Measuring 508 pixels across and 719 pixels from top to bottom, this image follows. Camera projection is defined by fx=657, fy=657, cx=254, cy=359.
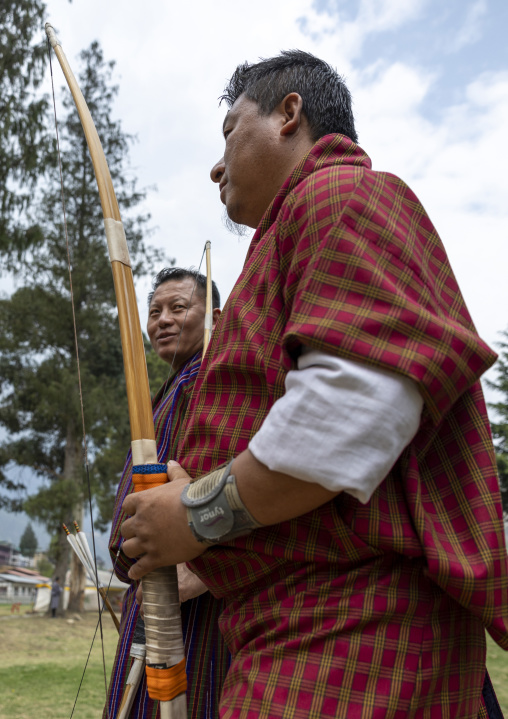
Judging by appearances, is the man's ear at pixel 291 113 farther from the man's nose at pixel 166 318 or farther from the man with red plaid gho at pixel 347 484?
the man's nose at pixel 166 318

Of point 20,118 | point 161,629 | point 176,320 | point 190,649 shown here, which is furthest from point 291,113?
point 20,118

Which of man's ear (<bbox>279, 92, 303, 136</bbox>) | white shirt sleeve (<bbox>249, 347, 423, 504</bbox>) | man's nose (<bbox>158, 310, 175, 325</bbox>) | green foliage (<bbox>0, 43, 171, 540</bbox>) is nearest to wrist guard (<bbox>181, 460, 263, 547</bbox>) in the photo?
white shirt sleeve (<bbox>249, 347, 423, 504</bbox>)

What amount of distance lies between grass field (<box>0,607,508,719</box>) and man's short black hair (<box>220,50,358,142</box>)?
6207 millimetres

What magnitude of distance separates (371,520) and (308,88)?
1027mm

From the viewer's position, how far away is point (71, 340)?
18203 mm

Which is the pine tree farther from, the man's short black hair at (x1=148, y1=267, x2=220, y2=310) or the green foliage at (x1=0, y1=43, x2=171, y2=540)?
the man's short black hair at (x1=148, y1=267, x2=220, y2=310)

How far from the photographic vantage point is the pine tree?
17859 millimetres

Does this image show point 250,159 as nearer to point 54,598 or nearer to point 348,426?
point 348,426

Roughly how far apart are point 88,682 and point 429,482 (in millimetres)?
8614

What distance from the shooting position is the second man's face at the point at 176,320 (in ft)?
9.48

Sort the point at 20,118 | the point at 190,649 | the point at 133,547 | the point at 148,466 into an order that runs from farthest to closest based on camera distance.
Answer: the point at 20,118, the point at 190,649, the point at 148,466, the point at 133,547

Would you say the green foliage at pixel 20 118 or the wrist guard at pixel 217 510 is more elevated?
the green foliage at pixel 20 118

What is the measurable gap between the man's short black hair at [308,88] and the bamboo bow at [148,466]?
Answer: 484 mm

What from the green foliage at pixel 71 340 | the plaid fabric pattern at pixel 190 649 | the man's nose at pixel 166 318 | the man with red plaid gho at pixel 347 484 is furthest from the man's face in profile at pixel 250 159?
the green foliage at pixel 71 340
